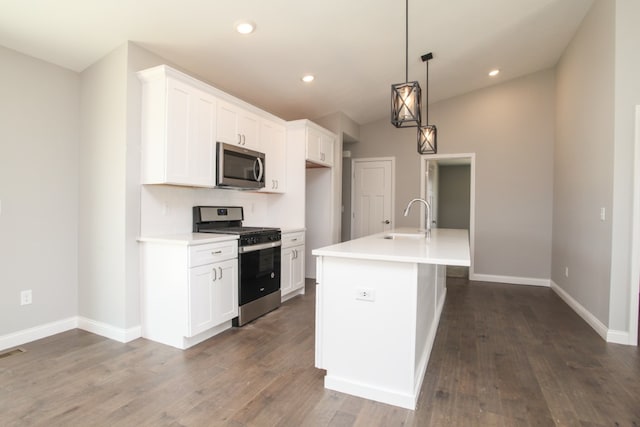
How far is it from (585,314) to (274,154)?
3828 mm

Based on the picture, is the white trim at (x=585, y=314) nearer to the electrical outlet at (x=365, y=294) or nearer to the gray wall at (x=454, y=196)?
the electrical outlet at (x=365, y=294)

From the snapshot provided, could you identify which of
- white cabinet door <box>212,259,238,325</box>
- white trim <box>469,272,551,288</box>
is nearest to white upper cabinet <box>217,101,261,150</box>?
white cabinet door <box>212,259,238,325</box>

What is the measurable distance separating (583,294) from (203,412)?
153 inches

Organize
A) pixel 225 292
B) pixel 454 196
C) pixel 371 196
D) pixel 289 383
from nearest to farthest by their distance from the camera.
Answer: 1. pixel 289 383
2. pixel 225 292
3. pixel 371 196
4. pixel 454 196

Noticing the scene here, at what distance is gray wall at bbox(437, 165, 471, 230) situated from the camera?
8820 mm

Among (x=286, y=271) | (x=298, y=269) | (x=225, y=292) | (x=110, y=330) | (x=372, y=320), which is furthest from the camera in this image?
(x=298, y=269)

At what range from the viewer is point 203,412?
185 cm

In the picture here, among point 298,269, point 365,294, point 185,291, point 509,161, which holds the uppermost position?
point 509,161

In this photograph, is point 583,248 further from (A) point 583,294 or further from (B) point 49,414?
(B) point 49,414

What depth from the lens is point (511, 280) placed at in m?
5.21

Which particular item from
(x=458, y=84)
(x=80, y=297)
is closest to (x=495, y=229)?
(x=458, y=84)

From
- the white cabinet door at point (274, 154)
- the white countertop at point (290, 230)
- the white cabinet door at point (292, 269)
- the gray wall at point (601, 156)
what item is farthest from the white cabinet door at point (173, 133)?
the gray wall at point (601, 156)

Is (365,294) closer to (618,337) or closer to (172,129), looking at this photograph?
(172,129)

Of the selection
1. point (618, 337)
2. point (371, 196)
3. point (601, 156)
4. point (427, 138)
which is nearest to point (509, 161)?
point (601, 156)
